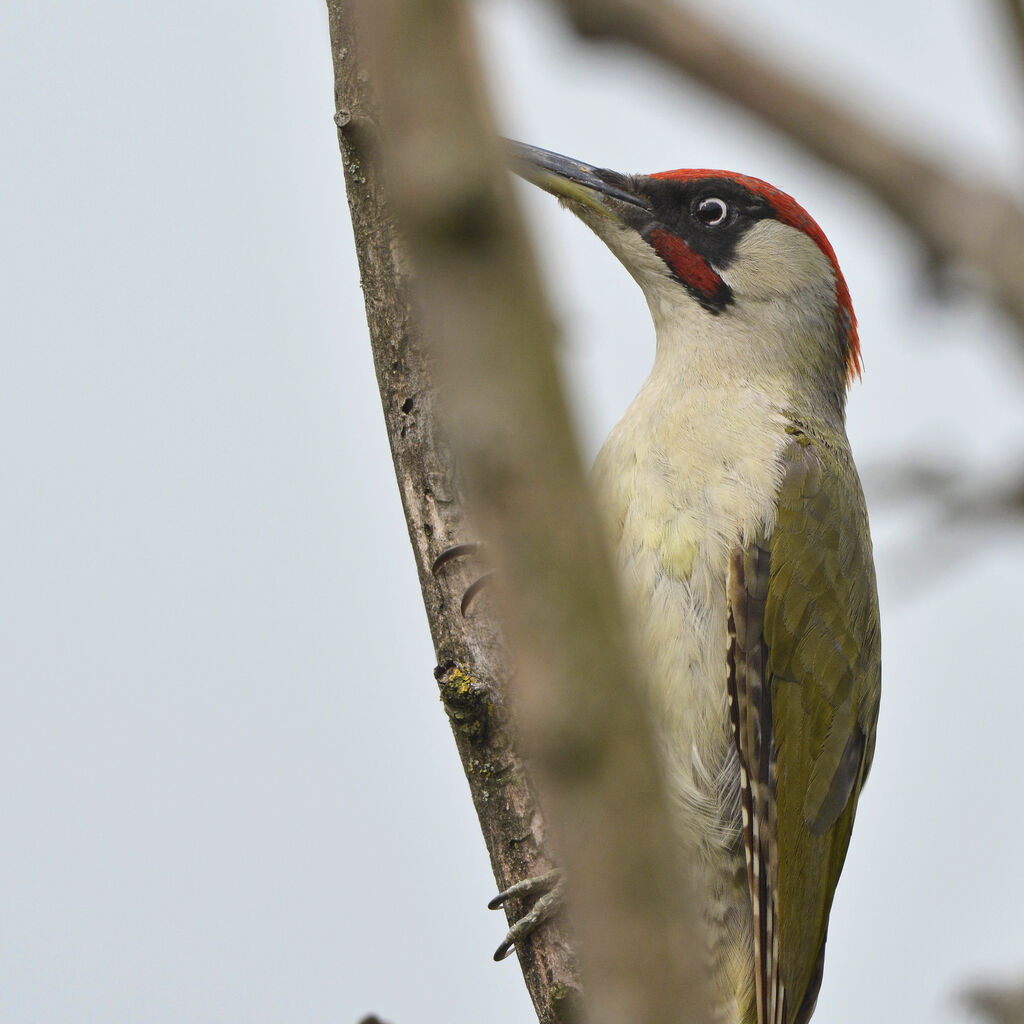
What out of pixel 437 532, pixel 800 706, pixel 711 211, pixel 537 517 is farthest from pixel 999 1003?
pixel 711 211

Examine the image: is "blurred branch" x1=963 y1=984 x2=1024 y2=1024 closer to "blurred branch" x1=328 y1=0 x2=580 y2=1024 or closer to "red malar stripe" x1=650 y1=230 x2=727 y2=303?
"blurred branch" x1=328 y1=0 x2=580 y2=1024

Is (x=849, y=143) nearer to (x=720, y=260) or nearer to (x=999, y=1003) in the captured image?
(x=999, y=1003)

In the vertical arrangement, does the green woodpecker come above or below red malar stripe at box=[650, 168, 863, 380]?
below

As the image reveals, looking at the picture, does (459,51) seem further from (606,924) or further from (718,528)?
(718,528)

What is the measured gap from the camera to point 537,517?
38.2 inches

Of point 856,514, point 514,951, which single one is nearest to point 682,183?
point 856,514

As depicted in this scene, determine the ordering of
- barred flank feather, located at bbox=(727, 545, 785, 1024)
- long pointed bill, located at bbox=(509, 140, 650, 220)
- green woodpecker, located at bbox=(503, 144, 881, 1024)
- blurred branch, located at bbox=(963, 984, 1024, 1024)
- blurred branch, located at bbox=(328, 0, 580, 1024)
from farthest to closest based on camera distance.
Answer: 1. long pointed bill, located at bbox=(509, 140, 650, 220)
2. green woodpecker, located at bbox=(503, 144, 881, 1024)
3. barred flank feather, located at bbox=(727, 545, 785, 1024)
4. blurred branch, located at bbox=(328, 0, 580, 1024)
5. blurred branch, located at bbox=(963, 984, 1024, 1024)

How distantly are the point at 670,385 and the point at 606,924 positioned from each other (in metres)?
4.07

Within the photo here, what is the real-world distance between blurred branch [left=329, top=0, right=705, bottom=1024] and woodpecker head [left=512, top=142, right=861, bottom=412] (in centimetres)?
412

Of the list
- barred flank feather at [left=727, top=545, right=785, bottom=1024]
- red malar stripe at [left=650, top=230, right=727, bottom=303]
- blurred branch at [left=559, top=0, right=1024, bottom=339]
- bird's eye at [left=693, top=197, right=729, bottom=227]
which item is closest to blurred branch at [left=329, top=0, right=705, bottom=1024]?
blurred branch at [left=559, top=0, right=1024, bottom=339]

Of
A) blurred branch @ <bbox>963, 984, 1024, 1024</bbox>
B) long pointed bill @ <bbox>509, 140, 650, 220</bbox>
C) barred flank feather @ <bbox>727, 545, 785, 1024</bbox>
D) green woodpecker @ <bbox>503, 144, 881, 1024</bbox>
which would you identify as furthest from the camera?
long pointed bill @ <bbox>509, 140, 650, 220</bbox>

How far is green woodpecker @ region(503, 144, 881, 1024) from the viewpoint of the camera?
4.44m

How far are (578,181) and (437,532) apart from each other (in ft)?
6.45

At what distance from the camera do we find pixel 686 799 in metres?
4.48
